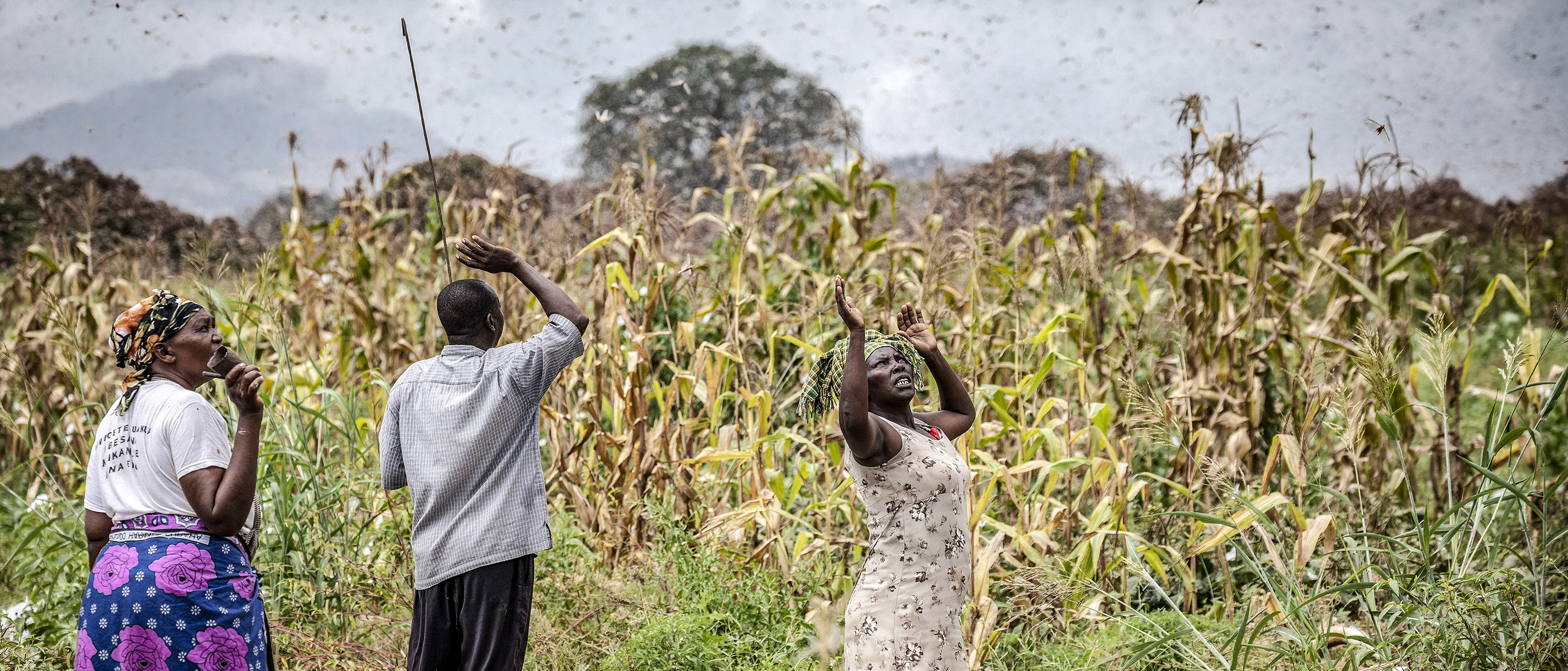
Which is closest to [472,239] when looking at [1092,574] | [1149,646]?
[1149,646]

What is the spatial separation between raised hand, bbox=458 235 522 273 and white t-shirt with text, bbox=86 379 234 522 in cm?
71

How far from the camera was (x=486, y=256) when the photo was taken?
2328 millimetres

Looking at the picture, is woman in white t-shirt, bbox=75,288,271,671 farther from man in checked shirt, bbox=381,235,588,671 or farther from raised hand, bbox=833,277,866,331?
raised hand, bbox=833,277,866,331

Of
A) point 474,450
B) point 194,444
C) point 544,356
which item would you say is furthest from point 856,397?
point 194,444

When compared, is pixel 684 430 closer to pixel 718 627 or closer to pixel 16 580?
pixel 718 627

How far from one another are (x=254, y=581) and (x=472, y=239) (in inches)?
40.8

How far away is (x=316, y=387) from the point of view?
4.25 meters

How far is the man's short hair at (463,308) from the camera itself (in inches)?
88.0

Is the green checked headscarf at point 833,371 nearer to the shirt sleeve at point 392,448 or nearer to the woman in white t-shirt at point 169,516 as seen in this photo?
the shirt sleeve at point 392,448

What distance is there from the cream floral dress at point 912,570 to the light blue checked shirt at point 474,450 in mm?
865

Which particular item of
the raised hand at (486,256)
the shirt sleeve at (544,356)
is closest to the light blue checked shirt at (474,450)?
the shirt sleeve at (544,356)

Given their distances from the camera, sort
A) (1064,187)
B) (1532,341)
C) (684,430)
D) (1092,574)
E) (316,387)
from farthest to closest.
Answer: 1. (1064,187)
2. (316,387)
3. (1532,341)
4. (684,430)
5. (1092,574)

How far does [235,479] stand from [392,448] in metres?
0.37

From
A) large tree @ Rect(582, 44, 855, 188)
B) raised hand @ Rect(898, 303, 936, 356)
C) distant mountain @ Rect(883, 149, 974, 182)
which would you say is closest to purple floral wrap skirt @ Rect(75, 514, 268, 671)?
raised hand @ Rect(898, 303, 936, 356)
